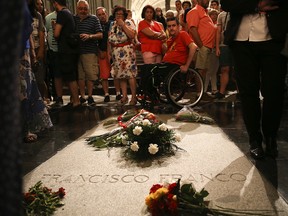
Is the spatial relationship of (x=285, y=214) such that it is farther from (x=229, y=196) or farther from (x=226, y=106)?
(x=226, y=106)

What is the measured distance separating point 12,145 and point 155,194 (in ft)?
3.79

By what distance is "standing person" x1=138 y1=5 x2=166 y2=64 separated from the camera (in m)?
4.89

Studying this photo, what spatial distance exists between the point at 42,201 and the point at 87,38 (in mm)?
3703

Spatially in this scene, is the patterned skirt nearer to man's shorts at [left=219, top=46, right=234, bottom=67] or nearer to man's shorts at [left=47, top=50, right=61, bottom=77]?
man's shorts at [left=47, top=50, right=61, bottom=77]

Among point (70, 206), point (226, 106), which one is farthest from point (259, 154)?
point (226, 106)

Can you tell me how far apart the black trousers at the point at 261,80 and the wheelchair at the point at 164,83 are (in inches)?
89.1

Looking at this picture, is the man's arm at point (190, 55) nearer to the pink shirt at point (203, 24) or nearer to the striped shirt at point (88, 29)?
the pink shirt at point (203, 24)

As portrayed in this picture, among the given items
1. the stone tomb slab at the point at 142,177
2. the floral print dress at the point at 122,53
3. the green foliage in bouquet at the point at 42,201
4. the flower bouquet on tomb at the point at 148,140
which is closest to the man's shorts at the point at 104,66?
the floral print dress at the point at 122,53

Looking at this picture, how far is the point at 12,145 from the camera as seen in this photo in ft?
1.57

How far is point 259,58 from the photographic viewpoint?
2.34 metres

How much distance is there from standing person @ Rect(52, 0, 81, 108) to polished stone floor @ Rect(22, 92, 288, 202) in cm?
49

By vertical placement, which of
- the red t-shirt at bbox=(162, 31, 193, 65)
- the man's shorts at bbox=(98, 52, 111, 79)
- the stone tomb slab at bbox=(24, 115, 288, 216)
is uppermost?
the red t-shirt at bbox=(162, 31, 193, 65)

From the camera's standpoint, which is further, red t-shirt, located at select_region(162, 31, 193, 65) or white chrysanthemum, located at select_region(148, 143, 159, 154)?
red t-shirt, located at select_region(162, 31, 193, 65)

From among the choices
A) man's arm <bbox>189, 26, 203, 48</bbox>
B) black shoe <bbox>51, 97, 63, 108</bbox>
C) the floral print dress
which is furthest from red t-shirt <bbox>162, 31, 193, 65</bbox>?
black shoe <bbox>51, 97, 63, 108</bbox>
